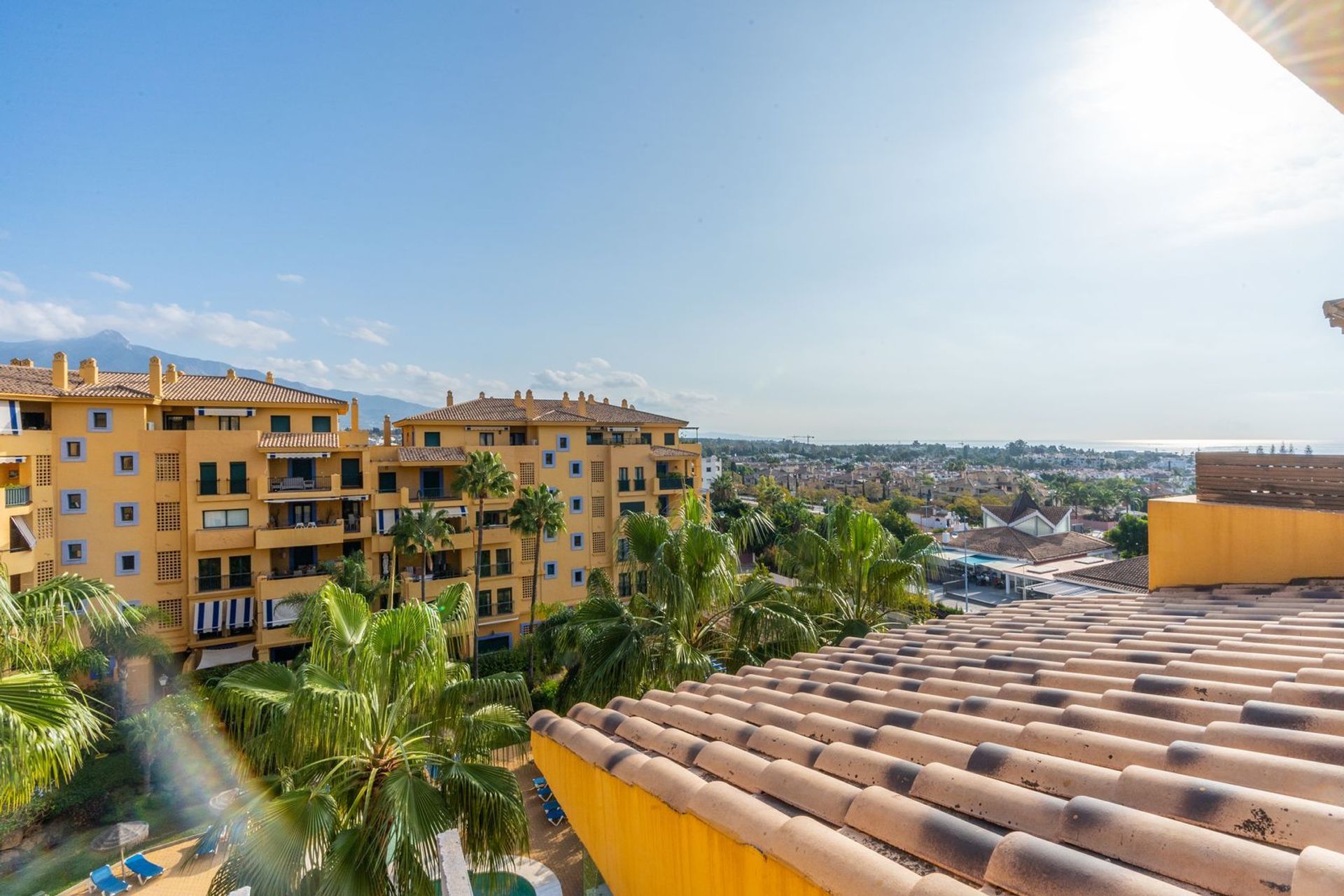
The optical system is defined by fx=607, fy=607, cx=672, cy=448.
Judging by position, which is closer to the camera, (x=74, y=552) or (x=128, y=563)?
(x=74, y=552)

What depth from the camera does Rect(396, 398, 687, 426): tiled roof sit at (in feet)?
113

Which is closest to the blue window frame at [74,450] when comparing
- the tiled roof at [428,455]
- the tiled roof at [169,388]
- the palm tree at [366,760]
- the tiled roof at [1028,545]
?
the tiled roof at [169,388]

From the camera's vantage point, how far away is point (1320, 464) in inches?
323

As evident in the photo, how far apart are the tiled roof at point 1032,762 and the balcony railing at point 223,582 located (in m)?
27.7

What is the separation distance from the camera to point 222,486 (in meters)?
26.4

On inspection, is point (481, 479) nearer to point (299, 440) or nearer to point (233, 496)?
point (299, 440)

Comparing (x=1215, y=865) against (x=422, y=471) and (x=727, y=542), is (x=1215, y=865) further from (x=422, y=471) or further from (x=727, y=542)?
Answer: (x=422, y=471)

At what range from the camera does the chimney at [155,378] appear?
25.9 meters

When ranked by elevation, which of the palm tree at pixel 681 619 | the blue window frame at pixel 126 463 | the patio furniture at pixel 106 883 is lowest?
the patio furniture at pixel 106 883

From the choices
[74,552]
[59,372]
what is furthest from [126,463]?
[59,372]

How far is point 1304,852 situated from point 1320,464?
9.76 meters

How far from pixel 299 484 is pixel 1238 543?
32163mm

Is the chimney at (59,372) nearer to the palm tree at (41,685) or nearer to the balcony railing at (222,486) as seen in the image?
the balcony railing at (222,486)

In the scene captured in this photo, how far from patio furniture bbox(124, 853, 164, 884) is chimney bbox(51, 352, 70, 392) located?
62.9 feet
